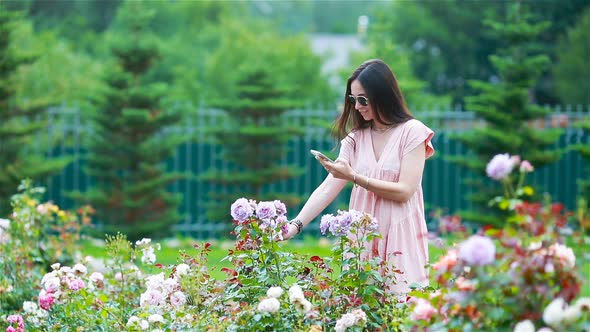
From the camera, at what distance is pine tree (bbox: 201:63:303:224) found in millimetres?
11734

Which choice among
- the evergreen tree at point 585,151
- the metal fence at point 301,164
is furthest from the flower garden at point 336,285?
the evergreen tree at point 585,151

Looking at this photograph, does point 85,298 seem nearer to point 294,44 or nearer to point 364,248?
point 364,248

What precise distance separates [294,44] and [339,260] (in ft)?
65.6

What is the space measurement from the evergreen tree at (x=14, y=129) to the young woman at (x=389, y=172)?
749 centimetres

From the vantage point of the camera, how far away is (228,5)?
33906mm

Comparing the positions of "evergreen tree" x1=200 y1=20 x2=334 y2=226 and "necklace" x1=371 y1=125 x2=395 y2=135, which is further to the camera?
"evergreen tree" x1=200 y1=20 x2=334 y2=226

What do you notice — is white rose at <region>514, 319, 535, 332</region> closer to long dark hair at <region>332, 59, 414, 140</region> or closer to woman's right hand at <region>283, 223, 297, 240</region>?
woman's right hand at <region>283, 223, 297, 240</region>

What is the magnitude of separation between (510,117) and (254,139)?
10.7 feet

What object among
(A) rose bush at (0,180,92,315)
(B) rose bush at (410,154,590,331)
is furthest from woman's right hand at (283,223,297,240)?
Result: (A) rose bush at (0,180,92,315)

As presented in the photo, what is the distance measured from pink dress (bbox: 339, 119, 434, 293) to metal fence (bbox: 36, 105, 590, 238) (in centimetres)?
781

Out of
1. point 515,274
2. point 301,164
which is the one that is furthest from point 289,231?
point 301,164

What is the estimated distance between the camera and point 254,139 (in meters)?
11.8

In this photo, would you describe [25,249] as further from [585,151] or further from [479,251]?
[585,151]

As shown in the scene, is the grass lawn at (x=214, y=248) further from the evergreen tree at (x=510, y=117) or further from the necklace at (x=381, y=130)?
the necklace at (x=381, y=130)
